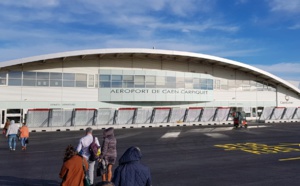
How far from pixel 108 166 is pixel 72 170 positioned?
2600 millimetres

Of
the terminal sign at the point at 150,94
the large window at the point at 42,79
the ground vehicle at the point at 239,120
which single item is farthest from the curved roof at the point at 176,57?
the ground vehicle at the point at 239,120

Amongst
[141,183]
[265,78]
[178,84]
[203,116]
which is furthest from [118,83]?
[141,183]

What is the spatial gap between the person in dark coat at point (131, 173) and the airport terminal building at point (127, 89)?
25.9 metres

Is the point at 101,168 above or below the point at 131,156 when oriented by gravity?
below

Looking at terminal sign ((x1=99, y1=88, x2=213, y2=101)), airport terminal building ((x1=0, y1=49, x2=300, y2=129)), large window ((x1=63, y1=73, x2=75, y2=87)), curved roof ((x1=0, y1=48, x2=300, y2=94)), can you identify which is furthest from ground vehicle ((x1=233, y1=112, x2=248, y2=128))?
large window ((x1=63, y1=73, x2=75, y2=87))

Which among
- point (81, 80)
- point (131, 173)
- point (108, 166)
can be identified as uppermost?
point (81, 80)

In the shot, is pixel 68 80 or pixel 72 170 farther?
pixel 68 80

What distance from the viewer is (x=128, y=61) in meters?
36.4

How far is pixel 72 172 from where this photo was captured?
15.6 ft

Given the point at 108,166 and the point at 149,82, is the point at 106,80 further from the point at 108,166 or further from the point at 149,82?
the point at 108,166

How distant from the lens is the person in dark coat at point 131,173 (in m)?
3.71

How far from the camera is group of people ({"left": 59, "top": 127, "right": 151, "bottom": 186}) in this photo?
12.2ft

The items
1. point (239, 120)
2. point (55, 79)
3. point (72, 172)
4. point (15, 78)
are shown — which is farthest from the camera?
point (55, 79)

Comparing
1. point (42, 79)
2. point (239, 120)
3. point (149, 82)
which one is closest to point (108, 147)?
point (239, 120)
